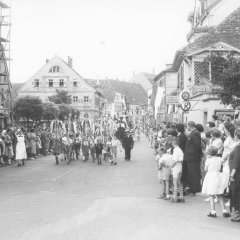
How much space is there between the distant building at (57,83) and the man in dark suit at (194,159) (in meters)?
76.0

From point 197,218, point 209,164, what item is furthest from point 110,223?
point 209,164

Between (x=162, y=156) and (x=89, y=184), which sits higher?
(x=162, y=156)

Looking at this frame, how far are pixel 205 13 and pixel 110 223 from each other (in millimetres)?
30589

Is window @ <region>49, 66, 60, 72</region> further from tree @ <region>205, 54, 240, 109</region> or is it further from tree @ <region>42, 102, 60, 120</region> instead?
tree @ <region>205, 54, 240, 109</region>

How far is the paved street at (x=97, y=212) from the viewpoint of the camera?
8.62 meters

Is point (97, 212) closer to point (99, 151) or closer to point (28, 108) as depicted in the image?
point (99, 151)

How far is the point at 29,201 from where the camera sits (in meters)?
12.3

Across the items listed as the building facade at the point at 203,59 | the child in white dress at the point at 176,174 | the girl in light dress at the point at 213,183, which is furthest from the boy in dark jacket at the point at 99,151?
the girl in light dress at the point at 213,183

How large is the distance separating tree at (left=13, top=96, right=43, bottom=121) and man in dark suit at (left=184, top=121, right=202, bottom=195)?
169ft

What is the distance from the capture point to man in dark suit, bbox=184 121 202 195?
531 inches

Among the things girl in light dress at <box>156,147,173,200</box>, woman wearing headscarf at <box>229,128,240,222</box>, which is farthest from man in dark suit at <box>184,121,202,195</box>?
woman wearing headscarf at <box>229,128,240,222</box>

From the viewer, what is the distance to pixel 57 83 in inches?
3511

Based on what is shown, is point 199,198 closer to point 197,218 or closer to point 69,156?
point 197,218

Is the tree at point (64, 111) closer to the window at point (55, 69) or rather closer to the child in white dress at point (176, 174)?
the window at point (55, 69)
